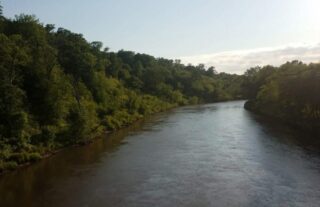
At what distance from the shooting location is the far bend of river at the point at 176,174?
77.0ft

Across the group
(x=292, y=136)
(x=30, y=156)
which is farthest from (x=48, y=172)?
(x=292, y=136)

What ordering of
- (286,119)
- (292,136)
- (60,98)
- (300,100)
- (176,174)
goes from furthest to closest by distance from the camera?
1. (286,119)
2. (300,100)
3. (292,136)
4. (60,98)
5. (176,174)

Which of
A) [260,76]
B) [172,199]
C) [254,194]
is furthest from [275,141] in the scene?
[260,76]

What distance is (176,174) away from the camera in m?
29.1

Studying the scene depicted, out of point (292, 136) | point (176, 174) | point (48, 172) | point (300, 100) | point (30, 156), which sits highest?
point (300, 100)

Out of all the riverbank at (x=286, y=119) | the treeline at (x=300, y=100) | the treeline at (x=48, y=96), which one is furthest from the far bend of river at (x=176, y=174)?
the treeline at (x=300, y=100)

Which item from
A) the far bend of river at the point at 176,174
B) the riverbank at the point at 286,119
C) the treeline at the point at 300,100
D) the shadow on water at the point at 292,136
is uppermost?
the treeline at the point at 300,100

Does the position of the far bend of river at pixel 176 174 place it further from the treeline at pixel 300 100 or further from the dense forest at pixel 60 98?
the treeline at pixel 300 100

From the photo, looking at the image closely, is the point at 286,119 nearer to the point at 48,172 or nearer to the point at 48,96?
the point at 48,96

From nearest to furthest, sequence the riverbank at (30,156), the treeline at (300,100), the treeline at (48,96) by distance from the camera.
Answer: the riverbank at (30,156)
the treeline at (48,96)
the treeline at (300,100)

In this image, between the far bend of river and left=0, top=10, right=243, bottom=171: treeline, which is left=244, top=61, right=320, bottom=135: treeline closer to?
the far bend of river

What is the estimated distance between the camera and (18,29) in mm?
53281

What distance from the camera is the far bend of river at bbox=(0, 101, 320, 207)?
77.0ft

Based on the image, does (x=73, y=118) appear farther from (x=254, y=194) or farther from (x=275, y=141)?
(x=254, y=194)
